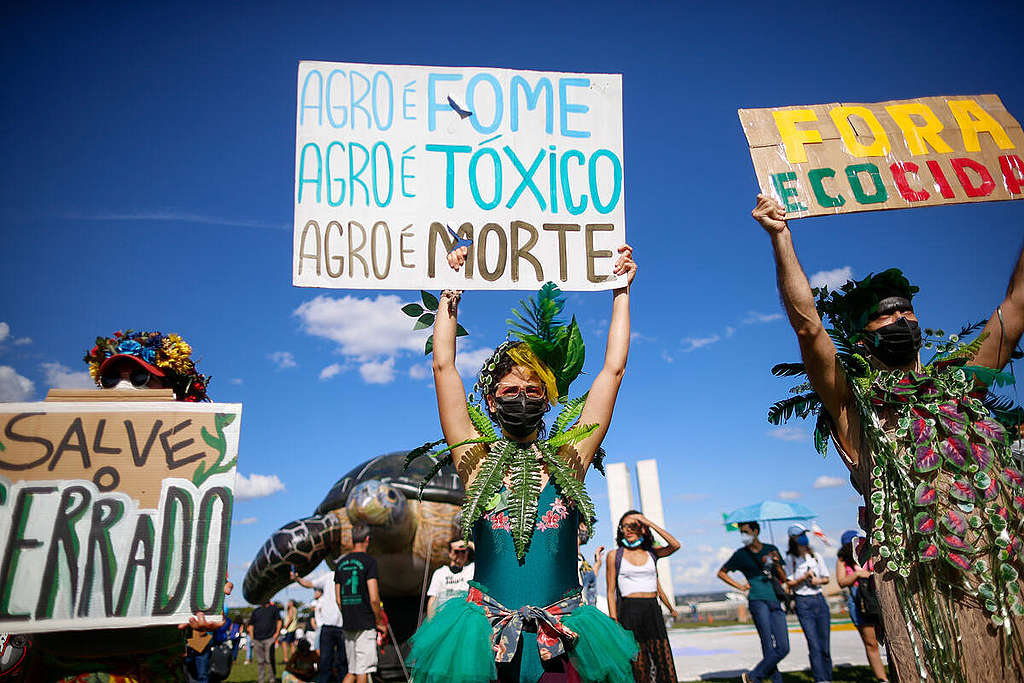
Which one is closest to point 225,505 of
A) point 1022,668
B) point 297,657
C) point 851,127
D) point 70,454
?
point 70,454

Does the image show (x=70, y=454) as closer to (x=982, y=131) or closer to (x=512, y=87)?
(x=512, y=87)

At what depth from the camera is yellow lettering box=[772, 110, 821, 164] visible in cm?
320

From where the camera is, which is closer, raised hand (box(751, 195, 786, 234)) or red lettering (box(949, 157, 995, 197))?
raised hand (box(751, 195, 786, 234))

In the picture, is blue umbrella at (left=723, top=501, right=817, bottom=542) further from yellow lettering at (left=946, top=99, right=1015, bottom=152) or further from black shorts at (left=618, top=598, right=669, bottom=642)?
yellow lettering at (left=946, top=99, right=1015, bottom=152)

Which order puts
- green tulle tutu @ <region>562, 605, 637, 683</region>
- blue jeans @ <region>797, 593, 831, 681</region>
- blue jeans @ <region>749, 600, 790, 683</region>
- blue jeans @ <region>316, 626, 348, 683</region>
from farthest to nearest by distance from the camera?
blue jeans @ <region>316, 626, 348, 683</region>
blue jeans @ <region>797, 593, 831, 681</region>
blue jeans @ <region>749, 600, 790, 683</region>
green tulle tutu @ <region>562, 605, 637, 683</region>

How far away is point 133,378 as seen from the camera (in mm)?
3736

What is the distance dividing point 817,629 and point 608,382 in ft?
18.3

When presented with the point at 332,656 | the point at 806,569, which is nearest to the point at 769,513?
the point at 806,569

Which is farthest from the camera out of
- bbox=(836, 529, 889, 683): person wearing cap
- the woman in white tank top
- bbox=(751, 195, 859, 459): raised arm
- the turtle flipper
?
the turtle flipper

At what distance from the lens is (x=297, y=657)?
9.09 m

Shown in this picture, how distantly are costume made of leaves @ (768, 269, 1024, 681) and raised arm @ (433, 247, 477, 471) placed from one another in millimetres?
1567

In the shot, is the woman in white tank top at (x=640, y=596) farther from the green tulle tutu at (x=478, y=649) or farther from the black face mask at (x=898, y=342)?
the black face mask at (x=898, y=342)

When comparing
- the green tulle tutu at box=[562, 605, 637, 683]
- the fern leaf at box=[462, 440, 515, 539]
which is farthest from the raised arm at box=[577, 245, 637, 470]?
the green tulle tutu at box=[562, 605, 637, 683]

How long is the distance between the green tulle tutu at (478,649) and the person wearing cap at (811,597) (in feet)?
17.5
